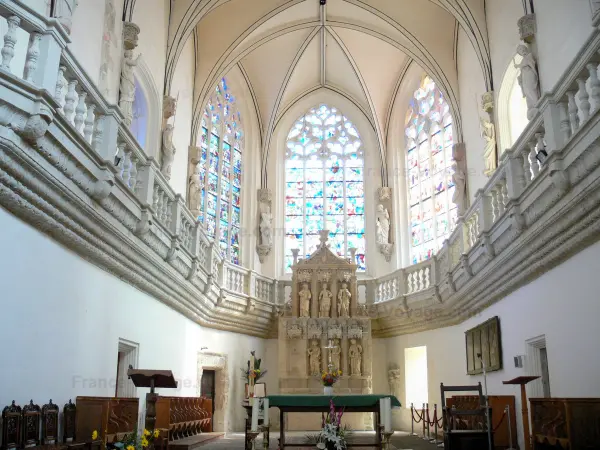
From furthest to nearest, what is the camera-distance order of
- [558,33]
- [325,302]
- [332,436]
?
[325,302] < [558,33] < [332,436]

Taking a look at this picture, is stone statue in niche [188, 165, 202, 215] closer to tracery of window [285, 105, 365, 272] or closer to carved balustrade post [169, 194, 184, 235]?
carved balustrade post [169, 194, 184, 235]

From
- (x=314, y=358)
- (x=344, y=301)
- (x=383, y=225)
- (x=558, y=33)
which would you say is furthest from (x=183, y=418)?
(x=383, y=225)

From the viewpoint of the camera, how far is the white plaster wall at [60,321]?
22.5 feet

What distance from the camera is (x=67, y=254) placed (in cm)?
837

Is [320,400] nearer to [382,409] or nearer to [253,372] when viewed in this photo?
[382,409]

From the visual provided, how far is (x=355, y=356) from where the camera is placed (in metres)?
18.0

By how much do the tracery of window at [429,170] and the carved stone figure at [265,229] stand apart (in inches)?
184

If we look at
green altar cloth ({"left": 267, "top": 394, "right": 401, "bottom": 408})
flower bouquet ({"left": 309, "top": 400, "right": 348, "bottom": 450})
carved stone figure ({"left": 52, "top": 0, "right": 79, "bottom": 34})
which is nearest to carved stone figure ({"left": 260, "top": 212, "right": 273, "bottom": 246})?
green altar cloth ({"left": 267, "top": 394, "right": 401, "bottom": 408})

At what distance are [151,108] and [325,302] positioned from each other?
23.7 ft

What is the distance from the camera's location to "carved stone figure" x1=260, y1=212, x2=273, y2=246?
2148cm

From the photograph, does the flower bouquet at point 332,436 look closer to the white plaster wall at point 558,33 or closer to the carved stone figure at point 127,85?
the white plaster wall at point 558,33

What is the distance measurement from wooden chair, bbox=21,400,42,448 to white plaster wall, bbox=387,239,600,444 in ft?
21.3

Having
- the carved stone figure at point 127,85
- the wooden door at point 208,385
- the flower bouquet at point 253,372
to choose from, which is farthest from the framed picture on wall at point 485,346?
the carved stone figure at point 127,85

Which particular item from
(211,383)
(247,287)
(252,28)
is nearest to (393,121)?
(252,28)
